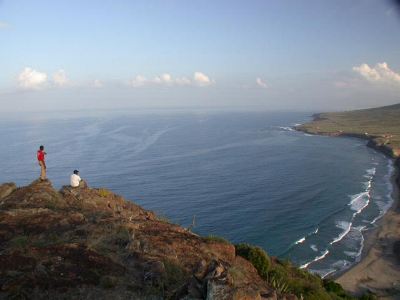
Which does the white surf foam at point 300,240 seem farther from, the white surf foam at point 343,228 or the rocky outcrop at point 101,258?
the rocky outcrop at point 101,258

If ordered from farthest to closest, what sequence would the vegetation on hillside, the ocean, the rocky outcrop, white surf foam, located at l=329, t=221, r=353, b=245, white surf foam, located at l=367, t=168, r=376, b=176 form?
1. white surf foam, located at l=367, t=168, r=376, b=176
2. white surf foam, located at l=329, t=221, r=353, b=245
3. the ocean
4. the vegetation on hillside
5. the rocky outcrop

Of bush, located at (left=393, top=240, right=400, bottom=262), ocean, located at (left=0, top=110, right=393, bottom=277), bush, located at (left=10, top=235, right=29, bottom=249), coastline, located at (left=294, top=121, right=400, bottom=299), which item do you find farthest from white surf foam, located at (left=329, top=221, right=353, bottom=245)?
bush, located at (left=10, top=235, right=29, bottom=249)

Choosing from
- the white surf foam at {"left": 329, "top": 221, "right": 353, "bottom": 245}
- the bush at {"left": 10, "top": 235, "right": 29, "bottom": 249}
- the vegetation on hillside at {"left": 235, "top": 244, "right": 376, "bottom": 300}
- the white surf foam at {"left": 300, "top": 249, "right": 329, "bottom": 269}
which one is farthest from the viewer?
the white surf foam at {"left": 329, "top": 221, "right": 353, "bottom": 245}

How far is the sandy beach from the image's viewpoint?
45.1 metres

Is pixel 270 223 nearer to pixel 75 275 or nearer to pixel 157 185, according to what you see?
pixel 157 185

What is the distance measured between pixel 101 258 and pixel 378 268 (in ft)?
149

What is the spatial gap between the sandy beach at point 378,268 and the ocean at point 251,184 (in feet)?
5.37

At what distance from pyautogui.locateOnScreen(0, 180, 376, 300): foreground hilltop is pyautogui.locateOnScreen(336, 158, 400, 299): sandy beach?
2393cm

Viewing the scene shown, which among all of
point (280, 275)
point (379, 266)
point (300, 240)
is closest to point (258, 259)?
point (280, 275)

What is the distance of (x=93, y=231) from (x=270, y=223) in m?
47.0

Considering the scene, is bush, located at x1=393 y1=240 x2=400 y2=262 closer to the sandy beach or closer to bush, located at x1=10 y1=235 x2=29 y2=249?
the sandy beach

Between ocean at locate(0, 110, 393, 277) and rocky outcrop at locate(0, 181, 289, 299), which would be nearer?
rocky outcrop at locate(0, 181, 289, 299)

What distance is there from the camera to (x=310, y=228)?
61.7 metres

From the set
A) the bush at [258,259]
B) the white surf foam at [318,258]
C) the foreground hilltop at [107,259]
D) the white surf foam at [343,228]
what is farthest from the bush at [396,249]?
the bush at [258,259]
